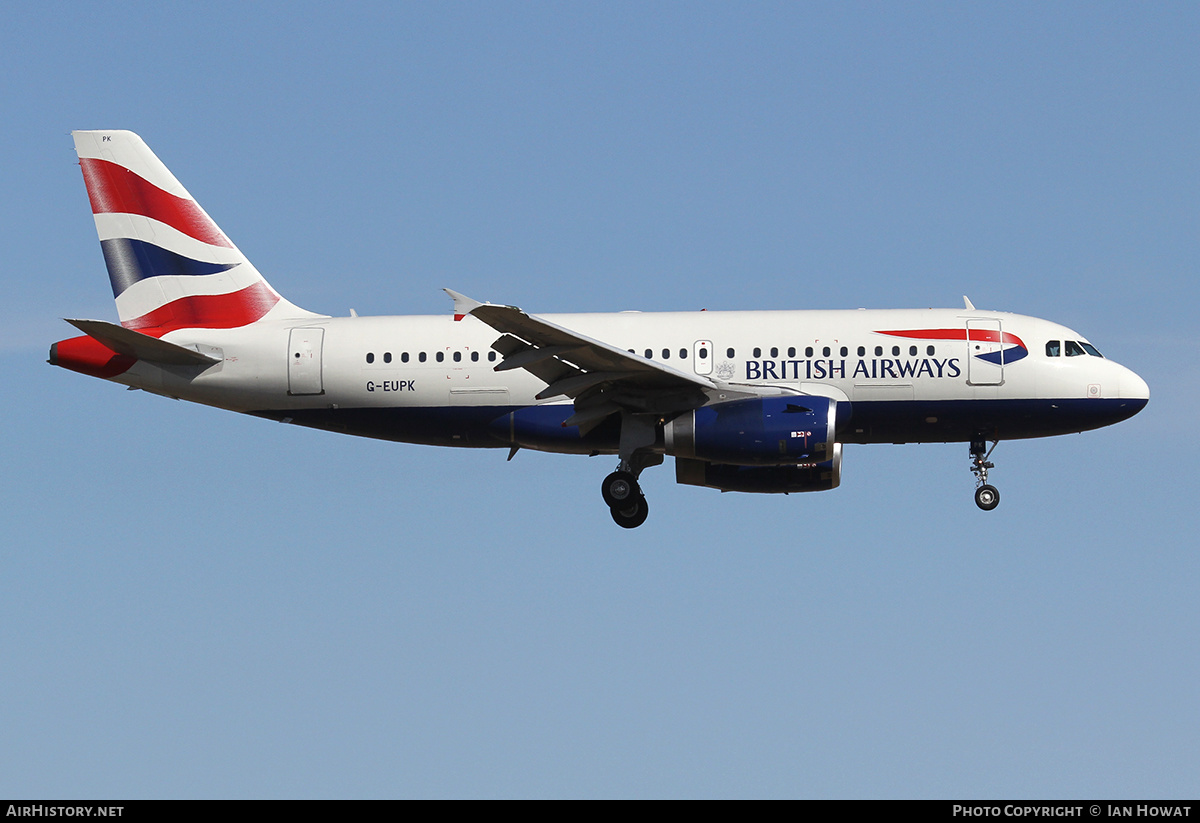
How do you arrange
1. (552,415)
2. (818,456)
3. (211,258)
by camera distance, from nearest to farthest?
(818,456), (552,415), (211,258)

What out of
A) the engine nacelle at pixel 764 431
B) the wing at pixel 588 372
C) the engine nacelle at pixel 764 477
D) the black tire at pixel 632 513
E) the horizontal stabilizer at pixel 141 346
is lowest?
the black tire at pixel 632 513

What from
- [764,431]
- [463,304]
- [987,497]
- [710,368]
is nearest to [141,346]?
[463,304]

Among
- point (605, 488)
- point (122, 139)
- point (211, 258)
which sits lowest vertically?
point (605, 488)

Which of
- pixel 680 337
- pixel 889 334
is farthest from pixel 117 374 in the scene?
pixel 889 334

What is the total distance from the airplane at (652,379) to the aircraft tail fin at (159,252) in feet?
0.25

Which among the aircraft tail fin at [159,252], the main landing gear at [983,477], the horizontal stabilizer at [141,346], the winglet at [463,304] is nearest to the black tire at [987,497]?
the main landing gear at [983,477]

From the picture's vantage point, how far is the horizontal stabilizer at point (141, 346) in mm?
31969

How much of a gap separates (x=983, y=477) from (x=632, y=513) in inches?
315

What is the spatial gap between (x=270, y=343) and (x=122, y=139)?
691 cm

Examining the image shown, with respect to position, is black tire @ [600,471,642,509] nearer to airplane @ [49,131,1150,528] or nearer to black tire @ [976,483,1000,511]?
airplane @ [49,131,1150,528]

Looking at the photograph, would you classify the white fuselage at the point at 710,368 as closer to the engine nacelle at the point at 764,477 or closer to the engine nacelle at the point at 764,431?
the engine nacelle at the point at 764,431

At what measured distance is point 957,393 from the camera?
1286 inches

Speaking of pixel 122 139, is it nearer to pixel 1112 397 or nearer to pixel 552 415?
pixel 552 415

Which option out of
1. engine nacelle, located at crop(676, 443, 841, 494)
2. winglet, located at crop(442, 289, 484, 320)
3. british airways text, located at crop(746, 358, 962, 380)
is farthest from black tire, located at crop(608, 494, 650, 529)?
winglet, located at crop(442, 289, 484, 320)
